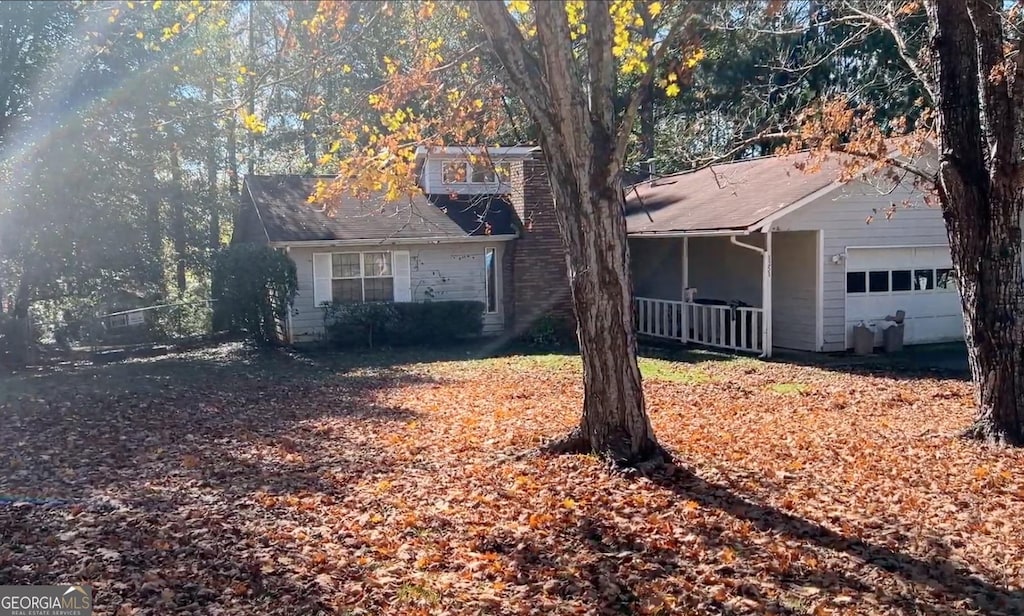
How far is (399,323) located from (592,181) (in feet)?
45.9

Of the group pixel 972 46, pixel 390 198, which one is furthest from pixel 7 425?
pixel 972 46

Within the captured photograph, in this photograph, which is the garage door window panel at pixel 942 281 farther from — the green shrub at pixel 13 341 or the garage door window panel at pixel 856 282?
the green shrub at pixel 13 341

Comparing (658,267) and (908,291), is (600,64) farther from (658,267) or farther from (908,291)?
(658,267)

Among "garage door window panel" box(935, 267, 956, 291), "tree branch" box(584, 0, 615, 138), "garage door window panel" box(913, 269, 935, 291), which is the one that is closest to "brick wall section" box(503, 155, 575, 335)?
"garage door window panel" box(913, 269, 935, 291)

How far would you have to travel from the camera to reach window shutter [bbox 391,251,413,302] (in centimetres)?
2192

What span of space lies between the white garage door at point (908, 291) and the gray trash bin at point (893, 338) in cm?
23

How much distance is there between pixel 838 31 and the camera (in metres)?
29.9

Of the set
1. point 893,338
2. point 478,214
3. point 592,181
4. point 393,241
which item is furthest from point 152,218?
point 893,338

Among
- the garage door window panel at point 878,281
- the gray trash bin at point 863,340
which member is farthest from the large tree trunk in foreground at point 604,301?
the garage door window panel at point 878,281

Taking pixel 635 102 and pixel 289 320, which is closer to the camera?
pixel 635 102

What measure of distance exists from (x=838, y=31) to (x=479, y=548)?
28.7 metres

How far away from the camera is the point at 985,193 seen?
8.81 meters

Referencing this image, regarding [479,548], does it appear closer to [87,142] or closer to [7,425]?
[7,425]

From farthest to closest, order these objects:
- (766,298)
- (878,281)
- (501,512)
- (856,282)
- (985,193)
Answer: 1. (878,281)
2. (856,282)
3. (766,298)
4. (985,193)
5. (501,512)
